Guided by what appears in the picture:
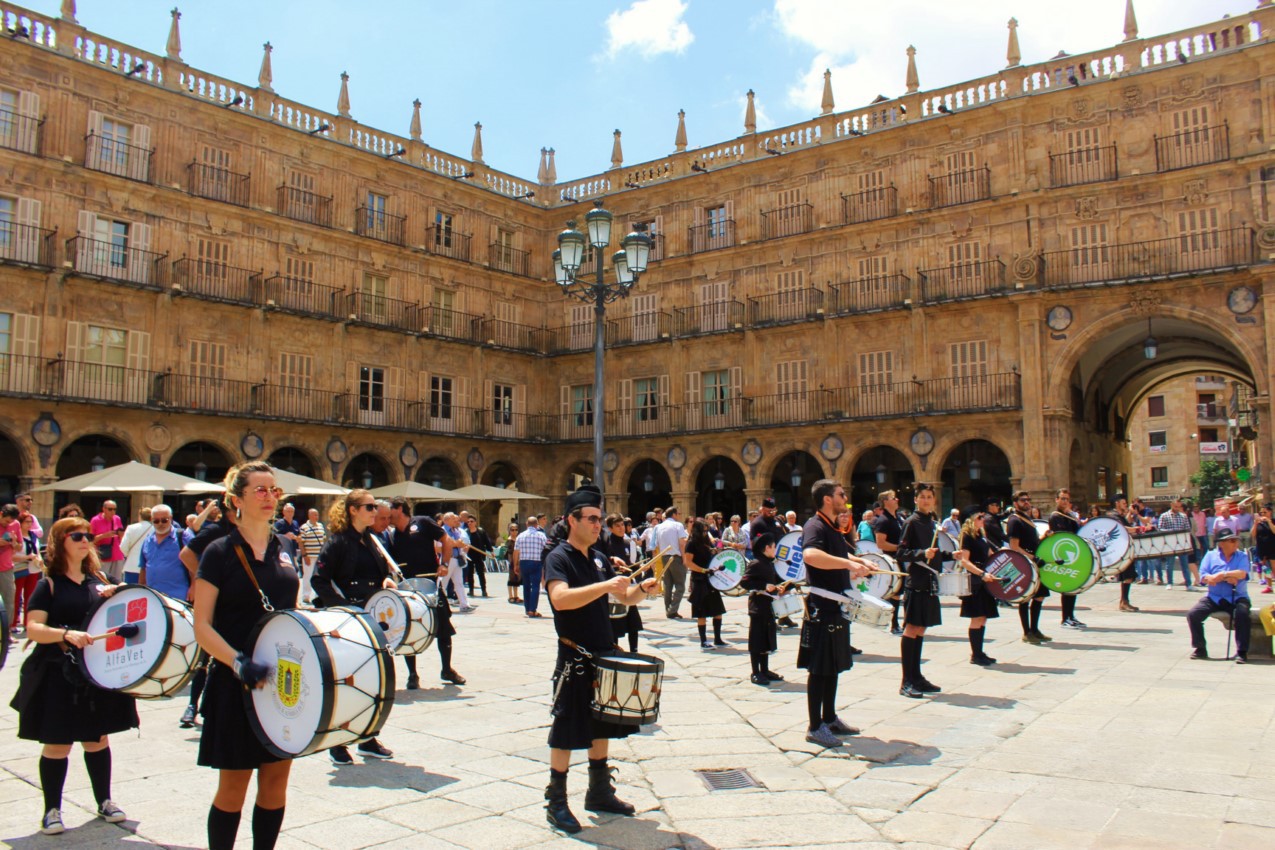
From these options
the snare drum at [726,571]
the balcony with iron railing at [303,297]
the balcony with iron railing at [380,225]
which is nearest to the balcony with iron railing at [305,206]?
the balcony with iron railing at [380,225]

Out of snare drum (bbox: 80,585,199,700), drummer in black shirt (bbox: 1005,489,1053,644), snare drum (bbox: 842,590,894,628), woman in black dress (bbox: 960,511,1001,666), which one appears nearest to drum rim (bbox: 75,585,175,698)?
snare drum (bbox: 80,585,199,700)

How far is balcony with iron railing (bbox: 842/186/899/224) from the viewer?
27812 mm

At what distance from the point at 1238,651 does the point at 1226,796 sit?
513cm

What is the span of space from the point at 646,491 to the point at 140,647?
27523 millimetres

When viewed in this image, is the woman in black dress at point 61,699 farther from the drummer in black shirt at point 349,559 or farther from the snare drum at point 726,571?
the snare drum at point 726,571

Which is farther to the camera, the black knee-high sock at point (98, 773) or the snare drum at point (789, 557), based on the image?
the snare drum at point (789, 557)

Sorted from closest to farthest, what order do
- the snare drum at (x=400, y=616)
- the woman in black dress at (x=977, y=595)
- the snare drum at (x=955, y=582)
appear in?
the snare drum at (x=400, y=616) → the snare drum at (x=955, y=582) → the woman in black dress at (x=977, y=595)

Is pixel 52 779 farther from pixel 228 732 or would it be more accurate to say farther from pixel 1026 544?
pixel 1026 544

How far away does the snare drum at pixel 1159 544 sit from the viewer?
1523 cm

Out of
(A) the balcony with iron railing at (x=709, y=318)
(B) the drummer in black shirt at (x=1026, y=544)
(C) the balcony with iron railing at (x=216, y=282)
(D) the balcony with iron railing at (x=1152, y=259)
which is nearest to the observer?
(B) the drummer in black shirt at (x=1026, y=544)

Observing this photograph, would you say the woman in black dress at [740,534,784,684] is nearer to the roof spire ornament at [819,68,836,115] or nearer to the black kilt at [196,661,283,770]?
the black kilt at [196,661,283,770]

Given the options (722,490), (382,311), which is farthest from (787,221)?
(382,311)

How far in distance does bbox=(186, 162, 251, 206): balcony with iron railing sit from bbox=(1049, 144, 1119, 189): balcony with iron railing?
21.9 m

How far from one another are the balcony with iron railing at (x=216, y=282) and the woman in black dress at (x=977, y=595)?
21997 millimetres
